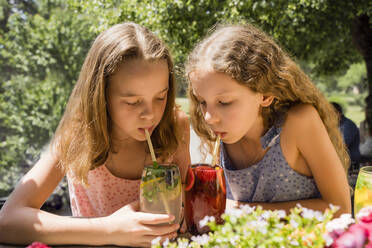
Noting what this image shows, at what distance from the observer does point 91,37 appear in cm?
902

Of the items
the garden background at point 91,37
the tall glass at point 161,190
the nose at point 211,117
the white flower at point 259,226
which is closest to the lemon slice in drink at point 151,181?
the tall glass at point 161,190

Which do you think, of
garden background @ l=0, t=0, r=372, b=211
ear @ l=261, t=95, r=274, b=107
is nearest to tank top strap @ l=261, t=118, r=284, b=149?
ear @ l=261, t=95, r=274, b=107

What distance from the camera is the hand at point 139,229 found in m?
1.23

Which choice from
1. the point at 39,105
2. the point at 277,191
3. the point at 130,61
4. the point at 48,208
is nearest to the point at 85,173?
the point at 130,61

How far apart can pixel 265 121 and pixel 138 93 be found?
70cm

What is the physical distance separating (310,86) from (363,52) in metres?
7.41

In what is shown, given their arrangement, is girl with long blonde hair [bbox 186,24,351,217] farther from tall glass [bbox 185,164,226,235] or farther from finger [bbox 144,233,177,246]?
finger [bbox 144,233,177,246]

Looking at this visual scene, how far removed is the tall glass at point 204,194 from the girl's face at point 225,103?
0.74ft

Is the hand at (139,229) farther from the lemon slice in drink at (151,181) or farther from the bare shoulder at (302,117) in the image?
the bare shoulder at (302,117)

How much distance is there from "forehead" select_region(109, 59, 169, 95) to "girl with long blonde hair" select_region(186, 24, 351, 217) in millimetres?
160

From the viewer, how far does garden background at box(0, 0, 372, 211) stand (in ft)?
19.5

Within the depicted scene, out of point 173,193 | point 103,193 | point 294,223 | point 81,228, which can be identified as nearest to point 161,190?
point 173,193

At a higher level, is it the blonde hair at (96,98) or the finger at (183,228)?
the blonde hair at (96,98)

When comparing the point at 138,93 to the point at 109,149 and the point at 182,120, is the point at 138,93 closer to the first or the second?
the point at 109,149
